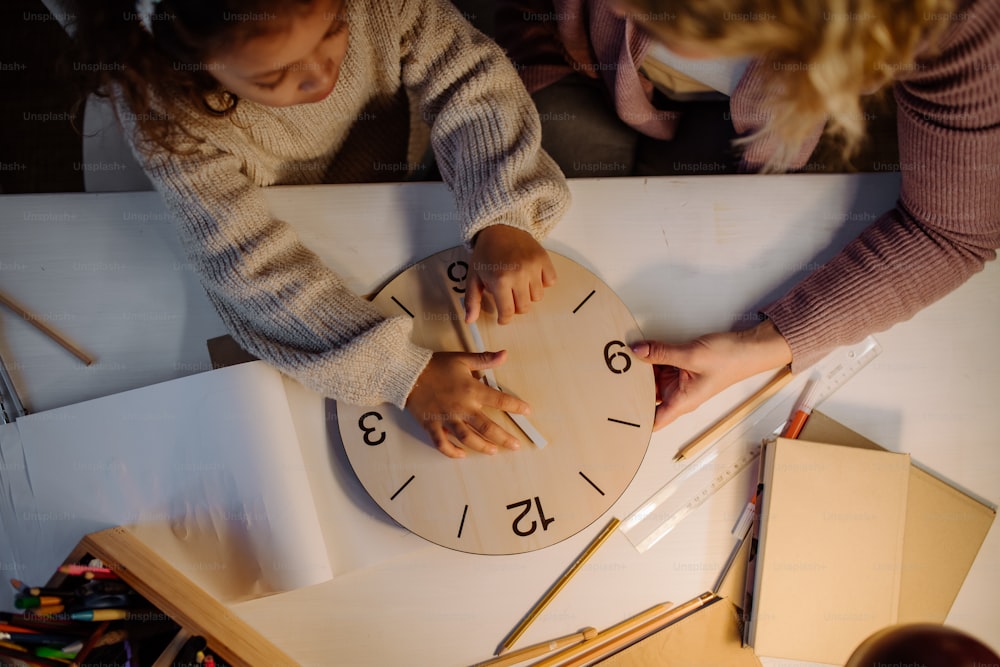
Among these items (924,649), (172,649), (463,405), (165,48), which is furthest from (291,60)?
(924,649)

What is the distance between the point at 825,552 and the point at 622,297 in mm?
449

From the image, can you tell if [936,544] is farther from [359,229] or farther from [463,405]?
[359,229]

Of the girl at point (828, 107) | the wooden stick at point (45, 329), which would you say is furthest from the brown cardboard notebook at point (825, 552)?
the wooden stick at point (45, 329)

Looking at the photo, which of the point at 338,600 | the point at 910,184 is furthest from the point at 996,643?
the point at 338,600

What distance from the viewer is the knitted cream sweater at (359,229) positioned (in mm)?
788

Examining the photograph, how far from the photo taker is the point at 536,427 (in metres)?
0.83

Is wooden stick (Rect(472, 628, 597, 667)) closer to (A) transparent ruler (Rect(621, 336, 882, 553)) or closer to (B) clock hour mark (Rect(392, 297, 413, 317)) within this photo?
(A) transparent ruler (Rect(621, 336, 882, 553))

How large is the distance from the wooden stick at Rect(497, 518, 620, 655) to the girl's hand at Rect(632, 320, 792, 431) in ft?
0.55

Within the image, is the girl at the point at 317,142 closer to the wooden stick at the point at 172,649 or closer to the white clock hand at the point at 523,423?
the white clock hand at the point at 523,423

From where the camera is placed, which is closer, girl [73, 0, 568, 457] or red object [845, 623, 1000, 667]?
red object [845, 623, 1000, 667]

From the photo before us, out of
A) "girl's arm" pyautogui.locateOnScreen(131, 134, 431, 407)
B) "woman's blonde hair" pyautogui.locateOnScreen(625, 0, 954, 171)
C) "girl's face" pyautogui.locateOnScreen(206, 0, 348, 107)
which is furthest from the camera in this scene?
"girl's arm" pyautogui.locateOnScreen(131, 134, 431, 407)

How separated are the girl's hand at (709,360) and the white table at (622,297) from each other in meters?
0.04

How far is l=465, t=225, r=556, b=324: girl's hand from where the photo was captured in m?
0.81

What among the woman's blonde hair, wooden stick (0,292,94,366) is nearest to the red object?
the woman's blonde hair
